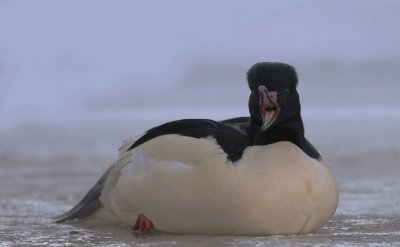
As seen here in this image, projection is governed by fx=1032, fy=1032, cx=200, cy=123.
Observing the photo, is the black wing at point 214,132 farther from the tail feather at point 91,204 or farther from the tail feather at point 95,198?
the tail feather at point 91,204

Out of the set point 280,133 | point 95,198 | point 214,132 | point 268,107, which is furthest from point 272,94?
point 95,198

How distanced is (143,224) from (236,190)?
538 mm

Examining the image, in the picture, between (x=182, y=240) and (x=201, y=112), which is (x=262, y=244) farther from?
(x=201, y=112)

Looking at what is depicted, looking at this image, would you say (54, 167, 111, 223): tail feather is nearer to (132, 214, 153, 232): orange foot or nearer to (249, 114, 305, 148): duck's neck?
(132, 214, 153, 232): orange foot

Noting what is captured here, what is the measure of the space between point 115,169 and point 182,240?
73cm

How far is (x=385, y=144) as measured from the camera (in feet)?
29.9

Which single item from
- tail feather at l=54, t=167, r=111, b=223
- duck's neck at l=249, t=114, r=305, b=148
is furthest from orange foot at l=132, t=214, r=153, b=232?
duck's neck at l=249, t=114, r=305, b=148

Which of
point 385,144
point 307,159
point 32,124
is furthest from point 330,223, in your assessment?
point 32,124

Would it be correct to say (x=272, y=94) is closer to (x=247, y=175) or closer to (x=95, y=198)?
(x=247, y=175)

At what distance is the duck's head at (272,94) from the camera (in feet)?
12.9

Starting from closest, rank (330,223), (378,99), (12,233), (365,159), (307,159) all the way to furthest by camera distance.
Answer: (307,159)
(12,233)
(330,223)
(365,159)
(378,99)

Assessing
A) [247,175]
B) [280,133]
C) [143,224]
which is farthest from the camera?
[143,224]

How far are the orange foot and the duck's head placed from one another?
2.11 feet

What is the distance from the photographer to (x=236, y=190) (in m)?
3.90
